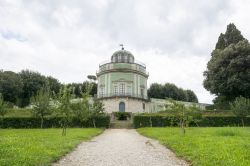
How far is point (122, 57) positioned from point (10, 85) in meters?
20.2

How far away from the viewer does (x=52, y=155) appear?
34.7ft

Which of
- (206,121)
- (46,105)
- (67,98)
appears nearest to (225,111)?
(206,121)

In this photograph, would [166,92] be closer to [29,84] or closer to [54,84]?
[54,84]

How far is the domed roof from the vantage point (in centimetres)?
6081

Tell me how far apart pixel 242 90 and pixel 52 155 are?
139ft

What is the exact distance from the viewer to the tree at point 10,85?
58.6 metres

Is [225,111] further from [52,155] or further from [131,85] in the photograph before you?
[52,155]

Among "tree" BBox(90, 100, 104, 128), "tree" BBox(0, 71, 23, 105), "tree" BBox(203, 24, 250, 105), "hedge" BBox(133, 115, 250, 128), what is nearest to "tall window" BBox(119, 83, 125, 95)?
"tree" BBox(203, 24, 250, 105)

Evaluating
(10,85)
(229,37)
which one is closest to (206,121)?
(229,37)

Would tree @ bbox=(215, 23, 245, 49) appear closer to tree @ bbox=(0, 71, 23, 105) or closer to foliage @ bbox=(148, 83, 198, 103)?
foliage @ bbox=(148, 83, 198, 103)

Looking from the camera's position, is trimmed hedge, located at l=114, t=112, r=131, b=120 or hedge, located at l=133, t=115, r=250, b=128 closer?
hedge, located at l=133, t=115, r=250, b=128

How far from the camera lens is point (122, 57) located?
200 ft

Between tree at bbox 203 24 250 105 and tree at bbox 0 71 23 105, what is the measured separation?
106ft

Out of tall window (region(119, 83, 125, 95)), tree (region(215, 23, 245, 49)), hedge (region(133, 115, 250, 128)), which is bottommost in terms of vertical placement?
hedge (region(133, 115, 250, 128))
